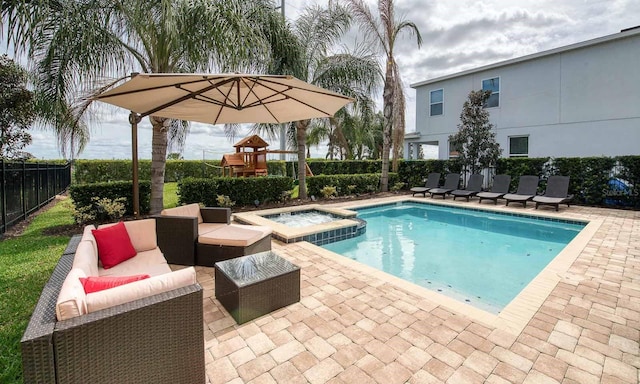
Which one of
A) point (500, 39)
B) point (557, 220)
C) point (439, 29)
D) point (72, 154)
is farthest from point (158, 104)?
point (500, 39)

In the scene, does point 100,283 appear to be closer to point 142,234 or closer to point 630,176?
point 142,234

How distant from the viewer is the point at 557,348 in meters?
2.74

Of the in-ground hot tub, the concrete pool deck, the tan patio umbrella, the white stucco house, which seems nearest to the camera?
the concrete pool deck

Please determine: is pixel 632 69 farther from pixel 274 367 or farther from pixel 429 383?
pixel 274 367

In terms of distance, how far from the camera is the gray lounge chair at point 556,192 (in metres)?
9.91

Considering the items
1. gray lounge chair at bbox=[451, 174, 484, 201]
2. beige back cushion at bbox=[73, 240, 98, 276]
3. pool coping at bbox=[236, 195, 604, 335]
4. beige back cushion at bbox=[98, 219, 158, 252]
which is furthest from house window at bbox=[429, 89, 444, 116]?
beige back cushion at bbox=[73, 240, 98, 276]

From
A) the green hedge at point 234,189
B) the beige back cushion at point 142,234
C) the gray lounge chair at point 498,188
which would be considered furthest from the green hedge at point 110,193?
the gray lounge chair at point 498,188

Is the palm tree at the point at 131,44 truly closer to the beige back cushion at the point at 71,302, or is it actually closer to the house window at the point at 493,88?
the beige back cushion at the point at 71,302

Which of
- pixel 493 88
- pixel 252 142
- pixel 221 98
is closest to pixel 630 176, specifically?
pixel 493 88

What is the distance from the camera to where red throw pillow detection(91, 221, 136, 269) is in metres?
3.47

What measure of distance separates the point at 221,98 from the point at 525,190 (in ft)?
36.5

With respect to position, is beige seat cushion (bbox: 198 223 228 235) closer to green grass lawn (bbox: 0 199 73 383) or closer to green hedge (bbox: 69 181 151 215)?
green grass lawn (bbox: 0 199 73 383)

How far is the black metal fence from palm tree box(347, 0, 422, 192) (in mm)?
12410

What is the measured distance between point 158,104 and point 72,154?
17.7 ft
